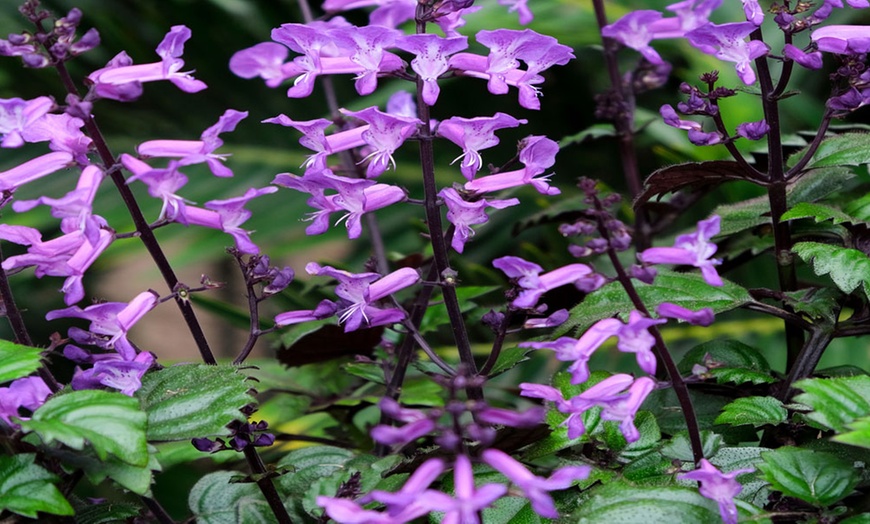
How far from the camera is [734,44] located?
72 centimetres

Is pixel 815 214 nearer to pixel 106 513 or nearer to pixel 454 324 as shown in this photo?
pixel 454 324

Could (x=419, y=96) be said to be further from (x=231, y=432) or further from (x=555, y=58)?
(x=231, y=432)

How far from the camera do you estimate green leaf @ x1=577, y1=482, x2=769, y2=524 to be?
0.57 meters

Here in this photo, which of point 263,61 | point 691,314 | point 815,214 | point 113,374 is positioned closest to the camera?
point 691,314

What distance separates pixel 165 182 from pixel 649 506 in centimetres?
38

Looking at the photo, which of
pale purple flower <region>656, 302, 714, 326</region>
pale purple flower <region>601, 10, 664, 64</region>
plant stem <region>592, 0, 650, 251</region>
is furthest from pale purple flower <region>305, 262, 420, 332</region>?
plant stem <region>592, 0, 650, 251</region>

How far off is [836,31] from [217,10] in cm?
163

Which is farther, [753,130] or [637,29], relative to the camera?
[637,29]

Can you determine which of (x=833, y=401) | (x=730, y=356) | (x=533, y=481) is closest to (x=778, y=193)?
(x=730, y=356)

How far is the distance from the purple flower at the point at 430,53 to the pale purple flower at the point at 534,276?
0.12m

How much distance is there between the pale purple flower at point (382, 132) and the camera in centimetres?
63

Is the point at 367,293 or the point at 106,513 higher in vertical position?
the point at 367,293

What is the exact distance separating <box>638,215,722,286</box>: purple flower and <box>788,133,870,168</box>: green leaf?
261 millimetres

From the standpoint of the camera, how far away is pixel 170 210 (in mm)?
633
